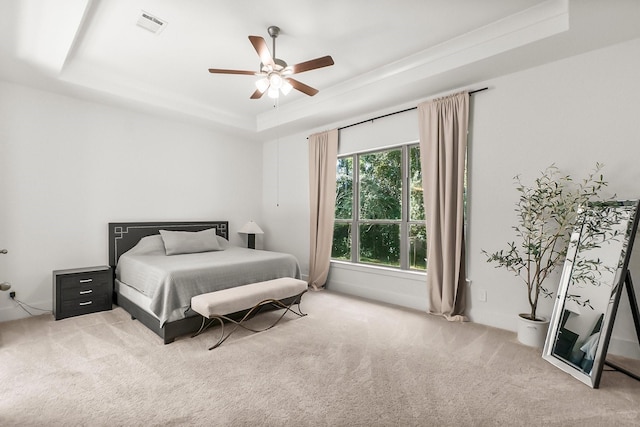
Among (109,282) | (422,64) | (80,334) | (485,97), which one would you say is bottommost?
(80,334)

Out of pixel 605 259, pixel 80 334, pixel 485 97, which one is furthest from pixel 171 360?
pixel 485 97

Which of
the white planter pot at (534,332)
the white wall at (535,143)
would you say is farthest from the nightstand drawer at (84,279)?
the white planter pot at (534,332)

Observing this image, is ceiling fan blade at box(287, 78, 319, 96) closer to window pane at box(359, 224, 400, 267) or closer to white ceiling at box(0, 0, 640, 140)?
white ceiling at box(0, 0, 640, 140)

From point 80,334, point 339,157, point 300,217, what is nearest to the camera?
point 80,334

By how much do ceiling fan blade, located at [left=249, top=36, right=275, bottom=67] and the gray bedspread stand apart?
6.61 feet

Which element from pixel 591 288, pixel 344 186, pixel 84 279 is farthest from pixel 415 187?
pixel 84 279

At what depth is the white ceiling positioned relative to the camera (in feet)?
8.20

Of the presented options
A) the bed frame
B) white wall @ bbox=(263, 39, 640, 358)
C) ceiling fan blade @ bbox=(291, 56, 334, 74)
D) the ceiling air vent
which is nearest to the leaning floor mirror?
white wall @ bbox=(263, 39, 640, 358)

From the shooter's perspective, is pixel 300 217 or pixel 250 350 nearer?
pixel 250 350

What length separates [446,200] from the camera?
3531 mm

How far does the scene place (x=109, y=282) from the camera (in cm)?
380

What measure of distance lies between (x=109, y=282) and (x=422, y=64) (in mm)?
4267

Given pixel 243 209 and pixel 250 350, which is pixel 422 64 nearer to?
pixel 250 350

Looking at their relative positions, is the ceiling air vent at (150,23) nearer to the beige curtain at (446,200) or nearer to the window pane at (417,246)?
the beige curtain at (446,200)
